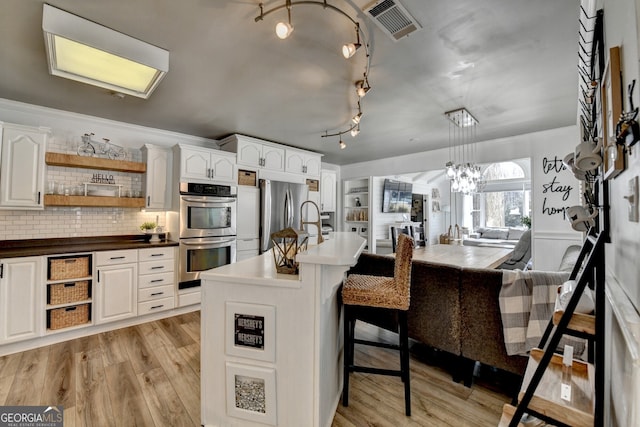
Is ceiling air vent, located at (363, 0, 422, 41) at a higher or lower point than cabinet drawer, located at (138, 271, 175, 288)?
higher

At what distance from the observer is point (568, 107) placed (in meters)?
3.13

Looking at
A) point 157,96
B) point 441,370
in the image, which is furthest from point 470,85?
point 157,96

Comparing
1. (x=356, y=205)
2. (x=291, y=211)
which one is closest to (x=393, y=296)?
(x=291, y=211)

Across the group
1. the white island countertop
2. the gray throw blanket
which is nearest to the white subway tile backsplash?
the white island countertop

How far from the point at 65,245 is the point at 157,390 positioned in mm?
2340

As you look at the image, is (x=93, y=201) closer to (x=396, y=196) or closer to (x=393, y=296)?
(x=393, y=296)

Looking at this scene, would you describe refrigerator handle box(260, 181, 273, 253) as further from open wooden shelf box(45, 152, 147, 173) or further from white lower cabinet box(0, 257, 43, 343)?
white lower cabinet box(0, 257, 43, 343)

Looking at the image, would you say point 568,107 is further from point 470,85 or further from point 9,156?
point 9,156

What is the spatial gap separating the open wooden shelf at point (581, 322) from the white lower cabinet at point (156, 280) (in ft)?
12.5

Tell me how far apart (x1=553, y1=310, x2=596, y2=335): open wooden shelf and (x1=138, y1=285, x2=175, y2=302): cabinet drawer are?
12.5 feet

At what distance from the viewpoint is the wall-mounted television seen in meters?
6.55

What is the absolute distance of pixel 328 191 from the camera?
19.4ft

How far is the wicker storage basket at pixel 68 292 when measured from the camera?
9.14 feet

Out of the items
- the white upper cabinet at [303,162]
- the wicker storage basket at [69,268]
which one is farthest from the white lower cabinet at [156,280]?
the white upper cabinet at [303,162]
